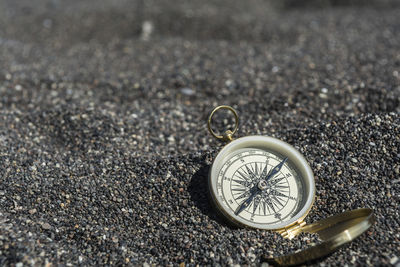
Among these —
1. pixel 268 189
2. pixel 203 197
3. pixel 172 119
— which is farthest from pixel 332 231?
pixel 172 119

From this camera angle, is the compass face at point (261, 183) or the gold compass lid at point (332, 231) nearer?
the gold compass lid at point (332, 231)

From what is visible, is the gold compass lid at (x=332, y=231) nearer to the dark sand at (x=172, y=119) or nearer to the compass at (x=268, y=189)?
the compass at (x=268, y=189)

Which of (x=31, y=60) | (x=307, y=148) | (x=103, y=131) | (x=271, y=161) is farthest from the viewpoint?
(x=31, y=60)

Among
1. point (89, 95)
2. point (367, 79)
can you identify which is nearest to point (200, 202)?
point (89, 95)

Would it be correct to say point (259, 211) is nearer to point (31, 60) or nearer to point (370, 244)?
point (370, 244)

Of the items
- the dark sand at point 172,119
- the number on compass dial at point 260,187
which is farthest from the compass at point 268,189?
the dark sand at point 172,119

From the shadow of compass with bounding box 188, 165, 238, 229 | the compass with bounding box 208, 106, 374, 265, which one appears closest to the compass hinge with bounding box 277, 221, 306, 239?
the compass with bounding box 208, 106, 374, 265
